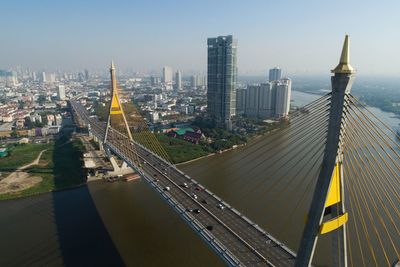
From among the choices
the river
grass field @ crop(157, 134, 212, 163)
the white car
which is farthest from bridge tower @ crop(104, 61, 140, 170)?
the white car

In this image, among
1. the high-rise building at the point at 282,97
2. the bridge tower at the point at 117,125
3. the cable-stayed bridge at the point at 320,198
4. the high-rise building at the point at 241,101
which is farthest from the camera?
the high-rise building at the point at 241,101

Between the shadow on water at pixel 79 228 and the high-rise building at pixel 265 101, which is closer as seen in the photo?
the shadow on water at pixel 79 228

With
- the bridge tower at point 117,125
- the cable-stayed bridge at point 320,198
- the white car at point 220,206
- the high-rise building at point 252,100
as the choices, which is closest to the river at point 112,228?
the cable-stayed bridge at point 320,198

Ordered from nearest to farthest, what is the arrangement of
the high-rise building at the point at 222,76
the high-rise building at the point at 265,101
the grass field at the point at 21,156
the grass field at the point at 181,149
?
A: 1. the grass field at the point at 21,156
2. the grass field at the point at 181,149
3. the high-rise building at the point at 222,76
4. the high-rise building at the point at 265,101

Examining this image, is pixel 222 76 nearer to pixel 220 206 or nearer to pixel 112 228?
pixel 220 206

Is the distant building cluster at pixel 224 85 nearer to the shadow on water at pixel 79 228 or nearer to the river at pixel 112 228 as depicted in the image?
the river at pixel 112 228

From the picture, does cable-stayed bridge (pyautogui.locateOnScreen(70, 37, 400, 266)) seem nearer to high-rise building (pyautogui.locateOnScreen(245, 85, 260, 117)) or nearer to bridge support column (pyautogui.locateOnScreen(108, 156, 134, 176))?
bridge support column (pyautogui.locateOnScreen(108, 156, 134, 176))

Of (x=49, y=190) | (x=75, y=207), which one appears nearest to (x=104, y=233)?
(x=75, y=207)

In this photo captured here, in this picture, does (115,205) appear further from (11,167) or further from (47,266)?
(11,167)
